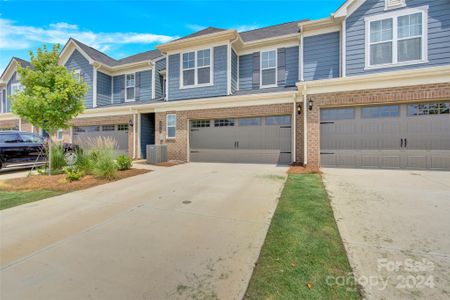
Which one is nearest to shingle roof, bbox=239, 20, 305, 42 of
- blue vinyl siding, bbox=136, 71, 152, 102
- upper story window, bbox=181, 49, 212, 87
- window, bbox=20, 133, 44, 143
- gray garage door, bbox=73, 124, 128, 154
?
upper story window, bbox=181, 49, 212, 87

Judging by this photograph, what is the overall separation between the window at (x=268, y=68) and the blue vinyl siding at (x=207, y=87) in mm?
2171

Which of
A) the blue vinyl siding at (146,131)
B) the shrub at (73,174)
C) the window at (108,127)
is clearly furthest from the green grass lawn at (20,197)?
the window at (108,127)


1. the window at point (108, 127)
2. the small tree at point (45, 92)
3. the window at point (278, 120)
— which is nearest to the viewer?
the small tree at point (45, 92)

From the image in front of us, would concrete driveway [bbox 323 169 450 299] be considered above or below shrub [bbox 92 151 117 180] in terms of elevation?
below

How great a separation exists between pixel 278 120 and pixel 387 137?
165 inches

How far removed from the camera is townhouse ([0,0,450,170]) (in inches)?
312

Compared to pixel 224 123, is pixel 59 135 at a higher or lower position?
lower

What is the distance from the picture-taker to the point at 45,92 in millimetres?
7246

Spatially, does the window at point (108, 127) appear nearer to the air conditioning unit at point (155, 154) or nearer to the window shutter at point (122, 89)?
the window shutter at point (122, 89)

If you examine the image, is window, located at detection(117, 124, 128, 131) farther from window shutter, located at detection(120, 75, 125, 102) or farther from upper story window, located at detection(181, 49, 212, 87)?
upper story window, located at detection(181, 49, 212, 87)

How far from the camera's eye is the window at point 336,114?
8.66 meters

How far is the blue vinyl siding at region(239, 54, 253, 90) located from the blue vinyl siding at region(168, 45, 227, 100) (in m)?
1.37

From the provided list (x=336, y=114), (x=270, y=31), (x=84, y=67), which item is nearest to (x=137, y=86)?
(x=84, y=67)

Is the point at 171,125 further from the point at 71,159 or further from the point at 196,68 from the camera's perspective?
the point at 71,159
